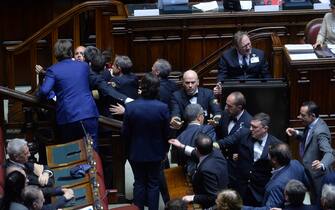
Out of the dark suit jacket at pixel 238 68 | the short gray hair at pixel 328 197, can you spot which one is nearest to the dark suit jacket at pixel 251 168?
the short gray hair at pixel 328 197

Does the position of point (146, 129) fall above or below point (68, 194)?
above

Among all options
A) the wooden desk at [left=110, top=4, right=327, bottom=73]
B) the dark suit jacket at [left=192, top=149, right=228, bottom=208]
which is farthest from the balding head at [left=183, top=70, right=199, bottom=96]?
the wooden desk at [left=110, top=4, right=327, bottom=73]

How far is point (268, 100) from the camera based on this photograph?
9164 millimetres

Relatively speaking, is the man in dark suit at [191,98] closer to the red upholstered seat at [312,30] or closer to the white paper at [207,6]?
the red upholstered seat at [312,30]

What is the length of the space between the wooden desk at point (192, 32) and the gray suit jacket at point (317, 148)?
336 cm

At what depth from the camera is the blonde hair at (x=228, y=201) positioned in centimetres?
662

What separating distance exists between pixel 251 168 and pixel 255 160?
0.08 meters

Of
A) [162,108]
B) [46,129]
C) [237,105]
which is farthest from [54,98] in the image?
[237,105]

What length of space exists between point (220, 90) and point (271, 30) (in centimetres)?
210

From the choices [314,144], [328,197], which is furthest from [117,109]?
[328,197]

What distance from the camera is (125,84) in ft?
29.8

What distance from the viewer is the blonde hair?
21.7ft

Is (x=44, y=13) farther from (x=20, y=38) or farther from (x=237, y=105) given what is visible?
(x=237, y=105)

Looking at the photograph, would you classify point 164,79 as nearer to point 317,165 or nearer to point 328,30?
point 317,165
